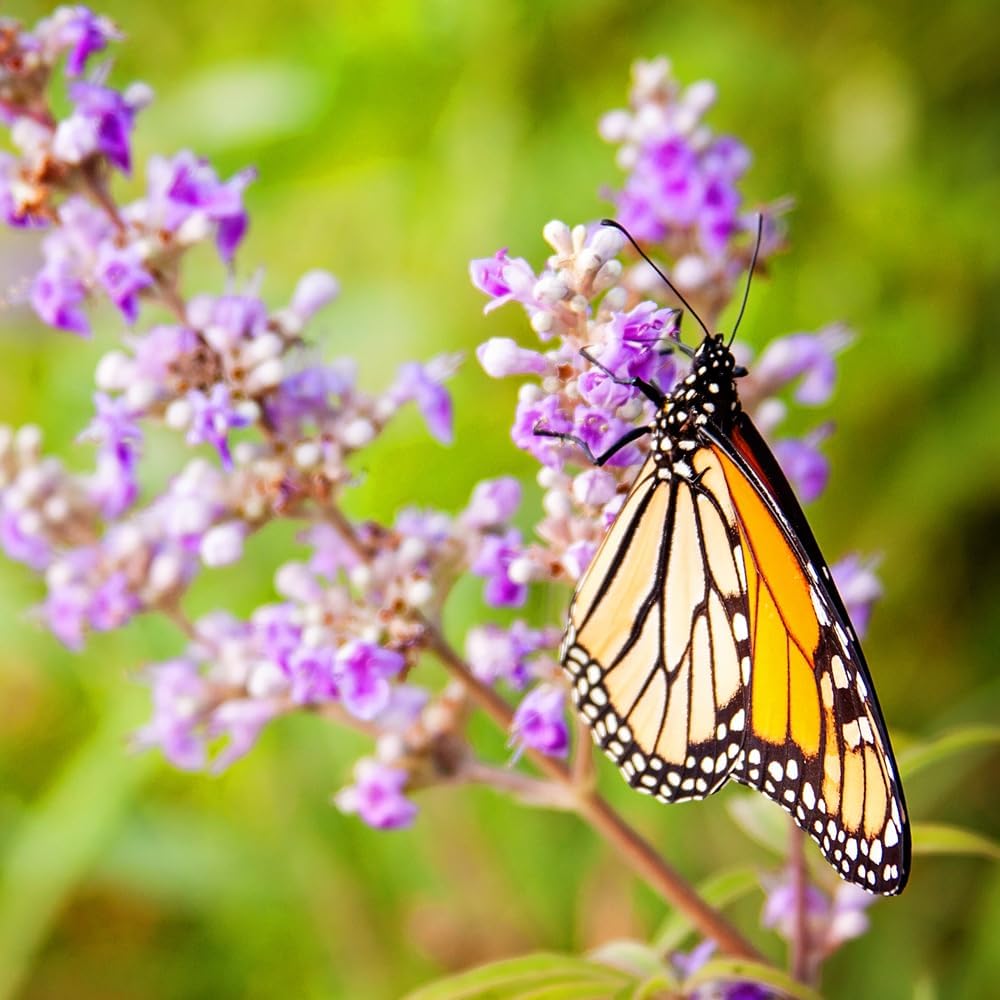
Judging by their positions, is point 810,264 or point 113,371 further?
point 810,264

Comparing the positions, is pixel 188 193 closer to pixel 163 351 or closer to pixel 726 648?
pixel 163 351

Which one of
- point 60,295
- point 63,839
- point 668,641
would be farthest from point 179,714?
point 63,839

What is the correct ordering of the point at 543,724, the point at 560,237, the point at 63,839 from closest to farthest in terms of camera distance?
the point at 560,237 → the point at 543,724 → the point at 63,839

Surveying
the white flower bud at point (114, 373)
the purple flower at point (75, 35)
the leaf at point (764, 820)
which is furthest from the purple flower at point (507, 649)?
the purple flower at point (75, 35)

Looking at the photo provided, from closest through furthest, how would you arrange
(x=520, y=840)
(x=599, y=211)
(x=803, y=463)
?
(x=803, y=463), (x=520, y=840), (x=599, y=211)

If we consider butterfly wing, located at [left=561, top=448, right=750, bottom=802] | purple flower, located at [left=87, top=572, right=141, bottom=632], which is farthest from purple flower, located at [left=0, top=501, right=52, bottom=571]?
butterfly wing, located at [left=561, top=448, right=750, bottom=802]

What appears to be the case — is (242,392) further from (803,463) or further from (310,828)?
(310,828)

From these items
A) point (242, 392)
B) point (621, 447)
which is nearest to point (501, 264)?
point (621, 447)
